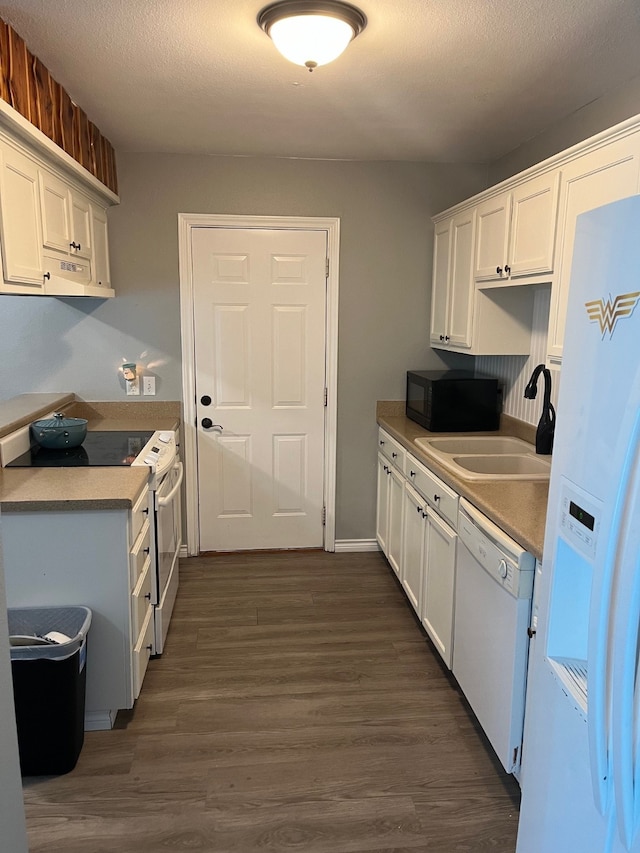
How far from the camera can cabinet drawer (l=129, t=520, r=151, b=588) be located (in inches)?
94.1

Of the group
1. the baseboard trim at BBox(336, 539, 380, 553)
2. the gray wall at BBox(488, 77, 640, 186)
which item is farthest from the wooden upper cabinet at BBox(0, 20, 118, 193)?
the baseboard trim at BBox(336, 539, 380, 553)

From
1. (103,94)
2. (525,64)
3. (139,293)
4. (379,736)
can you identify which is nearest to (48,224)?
(103,94)

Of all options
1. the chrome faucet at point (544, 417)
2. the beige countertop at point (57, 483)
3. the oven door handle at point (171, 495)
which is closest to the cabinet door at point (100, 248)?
the beige countertop at point (57, 483)

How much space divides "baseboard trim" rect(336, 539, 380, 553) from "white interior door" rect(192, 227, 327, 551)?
16 centimetres

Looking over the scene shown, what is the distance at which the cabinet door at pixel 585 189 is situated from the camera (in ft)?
6.22

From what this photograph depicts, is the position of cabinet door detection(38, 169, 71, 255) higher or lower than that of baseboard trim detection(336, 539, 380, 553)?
higher

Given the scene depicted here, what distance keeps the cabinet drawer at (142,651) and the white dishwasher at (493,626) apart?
50.3 inches

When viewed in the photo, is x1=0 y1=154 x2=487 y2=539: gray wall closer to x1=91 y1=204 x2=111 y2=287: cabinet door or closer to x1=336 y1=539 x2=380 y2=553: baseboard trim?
x1=91 y1=204 x2=111 y2=287: cabinet door

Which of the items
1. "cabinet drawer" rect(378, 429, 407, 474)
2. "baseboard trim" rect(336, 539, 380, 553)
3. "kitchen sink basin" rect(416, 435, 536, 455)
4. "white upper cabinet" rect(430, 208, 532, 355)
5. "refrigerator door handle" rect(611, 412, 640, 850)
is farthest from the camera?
"baseboard trim" rect(336, 539, 380, 553)

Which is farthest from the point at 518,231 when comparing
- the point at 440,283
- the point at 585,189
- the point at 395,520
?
the point at 395,520

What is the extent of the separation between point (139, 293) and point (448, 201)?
1986mm

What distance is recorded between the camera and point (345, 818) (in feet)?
6.67

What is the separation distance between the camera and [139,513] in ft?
8.39

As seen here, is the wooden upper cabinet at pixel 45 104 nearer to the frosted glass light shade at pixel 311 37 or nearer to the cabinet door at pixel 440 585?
the frosted glass light shade at pixel 311 37
